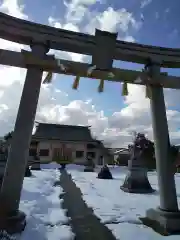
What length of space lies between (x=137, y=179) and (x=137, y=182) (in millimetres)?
131

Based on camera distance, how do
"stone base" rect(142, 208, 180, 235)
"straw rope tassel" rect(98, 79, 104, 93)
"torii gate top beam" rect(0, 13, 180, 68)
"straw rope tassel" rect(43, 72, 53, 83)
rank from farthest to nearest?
"straw rope tassel" rect(98, 79, 104, 93) < "straw rope tassel" rect(43, 72, 53, 83) < "torii gate top beam" rect(0, 13, 180, 68) < "stone base" rect(142, 208, 180, 235)

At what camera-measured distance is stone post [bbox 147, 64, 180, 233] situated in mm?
4012

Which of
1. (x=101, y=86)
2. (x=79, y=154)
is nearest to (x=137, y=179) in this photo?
(x=101, y=86)

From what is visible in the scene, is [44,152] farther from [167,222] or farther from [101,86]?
[167,222]

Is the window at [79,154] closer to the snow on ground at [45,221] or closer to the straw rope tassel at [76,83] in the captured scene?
the snow on ground at [45,221]

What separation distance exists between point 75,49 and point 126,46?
121 centimetres

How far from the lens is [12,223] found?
3600 millimetres

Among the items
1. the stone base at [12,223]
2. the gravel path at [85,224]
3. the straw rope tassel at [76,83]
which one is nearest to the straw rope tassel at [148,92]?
the straw rope tassel at [76,83]

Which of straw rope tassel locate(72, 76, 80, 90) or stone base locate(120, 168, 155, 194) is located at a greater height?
straw rope tassel locate(72, 76, 80, 90)

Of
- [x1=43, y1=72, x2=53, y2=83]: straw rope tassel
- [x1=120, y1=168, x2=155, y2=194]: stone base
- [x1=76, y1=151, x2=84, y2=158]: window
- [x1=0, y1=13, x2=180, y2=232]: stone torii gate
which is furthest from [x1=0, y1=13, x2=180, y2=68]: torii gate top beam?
[x1=76, y1=151, x2=84, y2=158]: window

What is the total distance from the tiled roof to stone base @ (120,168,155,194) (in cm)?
2372

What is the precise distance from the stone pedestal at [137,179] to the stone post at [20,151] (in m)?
6.17

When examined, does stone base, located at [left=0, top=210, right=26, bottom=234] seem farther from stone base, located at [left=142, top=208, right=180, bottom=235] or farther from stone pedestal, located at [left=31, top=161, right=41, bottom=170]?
stone pedestal, located at [left=31, top=161, right=41, bottom=170]

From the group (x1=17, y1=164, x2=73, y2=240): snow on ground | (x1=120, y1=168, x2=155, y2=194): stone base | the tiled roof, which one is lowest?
(x1=17, y1=164, x2=73, y2=240): snow on ground
